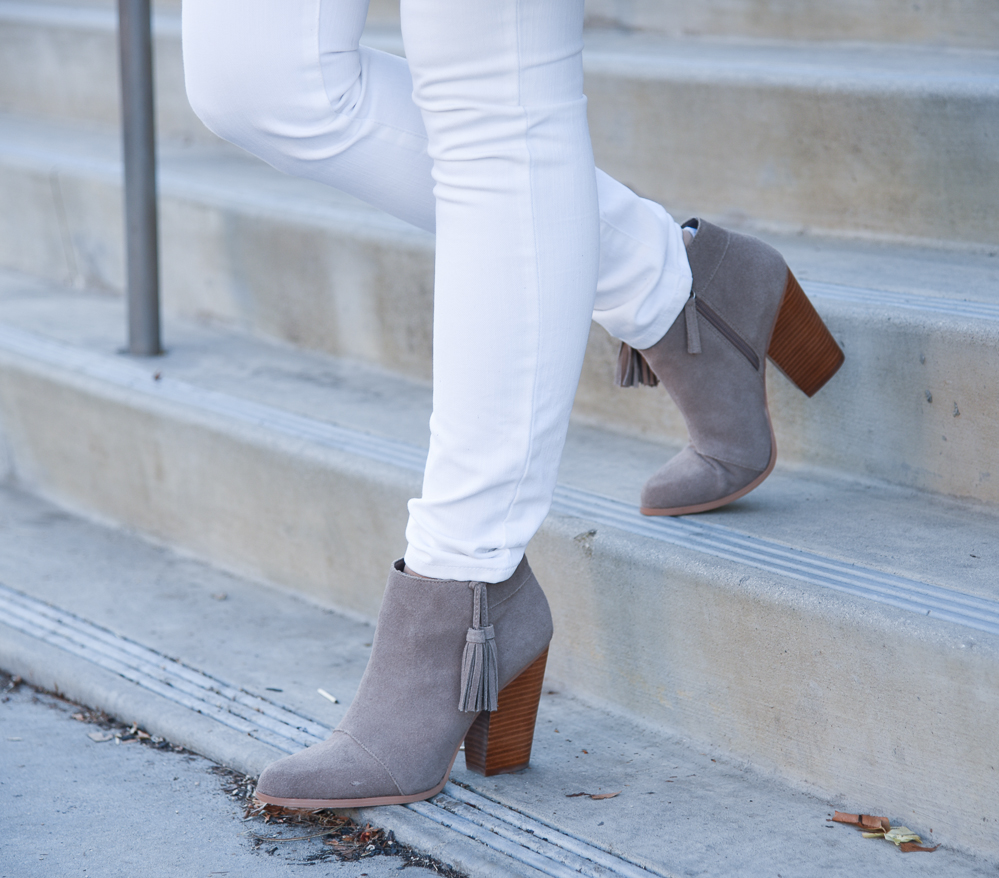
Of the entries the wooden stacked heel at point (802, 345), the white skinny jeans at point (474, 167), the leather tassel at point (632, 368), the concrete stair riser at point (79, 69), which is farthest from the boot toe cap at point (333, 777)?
the concrete stair riser at point (79, 69)

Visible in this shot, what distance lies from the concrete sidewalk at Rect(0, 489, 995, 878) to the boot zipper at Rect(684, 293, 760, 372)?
1.13 feet

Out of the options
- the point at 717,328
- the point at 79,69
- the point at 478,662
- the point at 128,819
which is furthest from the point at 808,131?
the point at 79,69

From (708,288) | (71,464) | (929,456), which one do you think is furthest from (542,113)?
(71,464)

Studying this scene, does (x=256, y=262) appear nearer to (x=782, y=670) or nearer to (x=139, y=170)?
(x=139, y=170)

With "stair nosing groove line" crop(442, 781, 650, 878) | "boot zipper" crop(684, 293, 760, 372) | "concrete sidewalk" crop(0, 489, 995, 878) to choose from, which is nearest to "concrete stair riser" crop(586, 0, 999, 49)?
"boot zipper" crop(684, 293, 760, 372)

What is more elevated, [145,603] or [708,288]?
[708,288]

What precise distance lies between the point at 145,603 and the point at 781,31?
1.19m

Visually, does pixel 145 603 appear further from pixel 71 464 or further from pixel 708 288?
pixel 708 288

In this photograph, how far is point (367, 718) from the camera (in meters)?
0.91

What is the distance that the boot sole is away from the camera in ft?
3.12

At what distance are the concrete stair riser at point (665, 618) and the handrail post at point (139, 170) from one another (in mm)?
143

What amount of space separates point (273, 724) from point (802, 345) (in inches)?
23.4

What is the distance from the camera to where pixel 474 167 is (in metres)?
0.82

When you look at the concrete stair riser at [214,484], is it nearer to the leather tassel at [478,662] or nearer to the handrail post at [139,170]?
the handrail post at [139,170]
